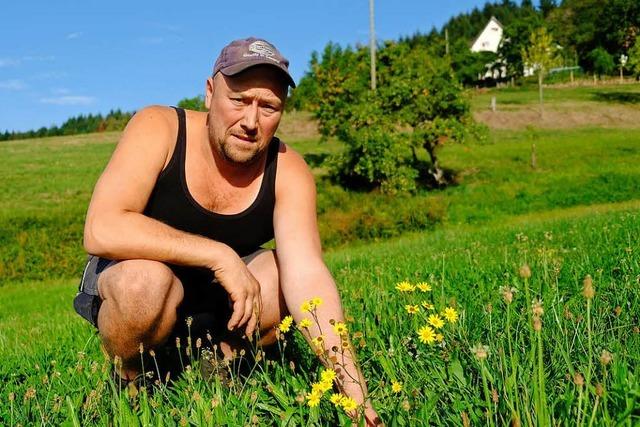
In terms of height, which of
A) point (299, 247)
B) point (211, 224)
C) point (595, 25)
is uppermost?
point (595, 25)

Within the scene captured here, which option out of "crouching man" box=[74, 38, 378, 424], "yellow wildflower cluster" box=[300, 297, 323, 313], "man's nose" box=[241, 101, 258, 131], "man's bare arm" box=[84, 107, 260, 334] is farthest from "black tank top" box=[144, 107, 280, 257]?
"yellow wildflower cluster" box=[300, 297, 323, 313]

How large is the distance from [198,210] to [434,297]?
1.67m

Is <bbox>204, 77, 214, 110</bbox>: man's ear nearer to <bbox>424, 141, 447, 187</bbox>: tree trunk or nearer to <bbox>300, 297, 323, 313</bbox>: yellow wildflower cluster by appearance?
<bbox>300, 297, 323, 313</bbox>: yellow wildflower cluster

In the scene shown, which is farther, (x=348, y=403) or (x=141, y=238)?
(x=141, y=238)

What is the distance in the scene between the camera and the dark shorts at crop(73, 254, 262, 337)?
11.0ft

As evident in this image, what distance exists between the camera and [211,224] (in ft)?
Answer: 11.2

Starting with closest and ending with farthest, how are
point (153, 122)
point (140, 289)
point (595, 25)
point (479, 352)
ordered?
point (479, 352) → point (140, 289) → point (153, 122) → point (595, 25)

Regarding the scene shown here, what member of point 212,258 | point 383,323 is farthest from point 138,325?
point 383,323

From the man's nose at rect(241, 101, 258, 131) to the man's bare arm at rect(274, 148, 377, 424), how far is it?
424mm

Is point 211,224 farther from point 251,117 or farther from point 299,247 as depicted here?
point 251,117

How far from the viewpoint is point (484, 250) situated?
730 cm

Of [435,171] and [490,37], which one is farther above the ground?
[490,37]

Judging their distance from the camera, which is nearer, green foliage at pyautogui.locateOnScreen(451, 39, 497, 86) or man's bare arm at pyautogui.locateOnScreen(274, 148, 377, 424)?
man's bare arm at pyautogui.locateOnScreen(274, 148, 377, 424)

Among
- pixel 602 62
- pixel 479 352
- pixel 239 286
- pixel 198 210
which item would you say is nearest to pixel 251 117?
pixel 198 210
